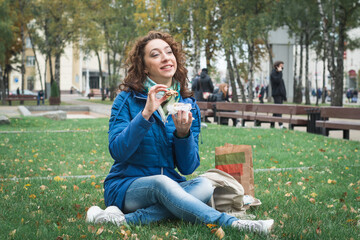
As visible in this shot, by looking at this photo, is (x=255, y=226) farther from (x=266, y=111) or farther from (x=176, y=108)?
(x=266, y=111)

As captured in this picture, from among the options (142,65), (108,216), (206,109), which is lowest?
(108,216)

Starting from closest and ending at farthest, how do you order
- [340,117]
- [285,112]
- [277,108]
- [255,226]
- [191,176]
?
1. [255,226]
2. [191,176]
3. [340,117]
4. [285,112]
5. [277,108]

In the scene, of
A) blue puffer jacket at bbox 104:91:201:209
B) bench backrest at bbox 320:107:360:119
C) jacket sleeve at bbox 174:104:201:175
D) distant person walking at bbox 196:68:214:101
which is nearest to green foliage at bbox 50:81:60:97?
distant person walking at bbox 196:68:214:101

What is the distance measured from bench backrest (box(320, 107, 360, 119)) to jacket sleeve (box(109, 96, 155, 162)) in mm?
8765

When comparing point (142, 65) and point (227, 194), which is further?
point (227, 194)

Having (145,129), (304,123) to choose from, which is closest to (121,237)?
(145,129)

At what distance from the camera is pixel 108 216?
3.59 meters

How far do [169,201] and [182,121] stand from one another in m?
0.57

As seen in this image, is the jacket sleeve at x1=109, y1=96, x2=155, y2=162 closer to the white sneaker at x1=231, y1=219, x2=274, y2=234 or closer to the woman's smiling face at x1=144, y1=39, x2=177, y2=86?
the woman's smiling face at x1=144, y1=39, x2=177, y2=86

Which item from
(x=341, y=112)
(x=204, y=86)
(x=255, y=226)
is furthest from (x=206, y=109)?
(x=255, y=226)

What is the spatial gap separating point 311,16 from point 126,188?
31.7m

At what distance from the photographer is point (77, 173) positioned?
22.3ft

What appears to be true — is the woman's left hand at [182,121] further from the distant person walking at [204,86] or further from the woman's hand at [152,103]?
the distant person walking at [204,86]

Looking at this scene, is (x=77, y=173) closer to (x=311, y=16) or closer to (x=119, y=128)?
(x=119, y=128)
